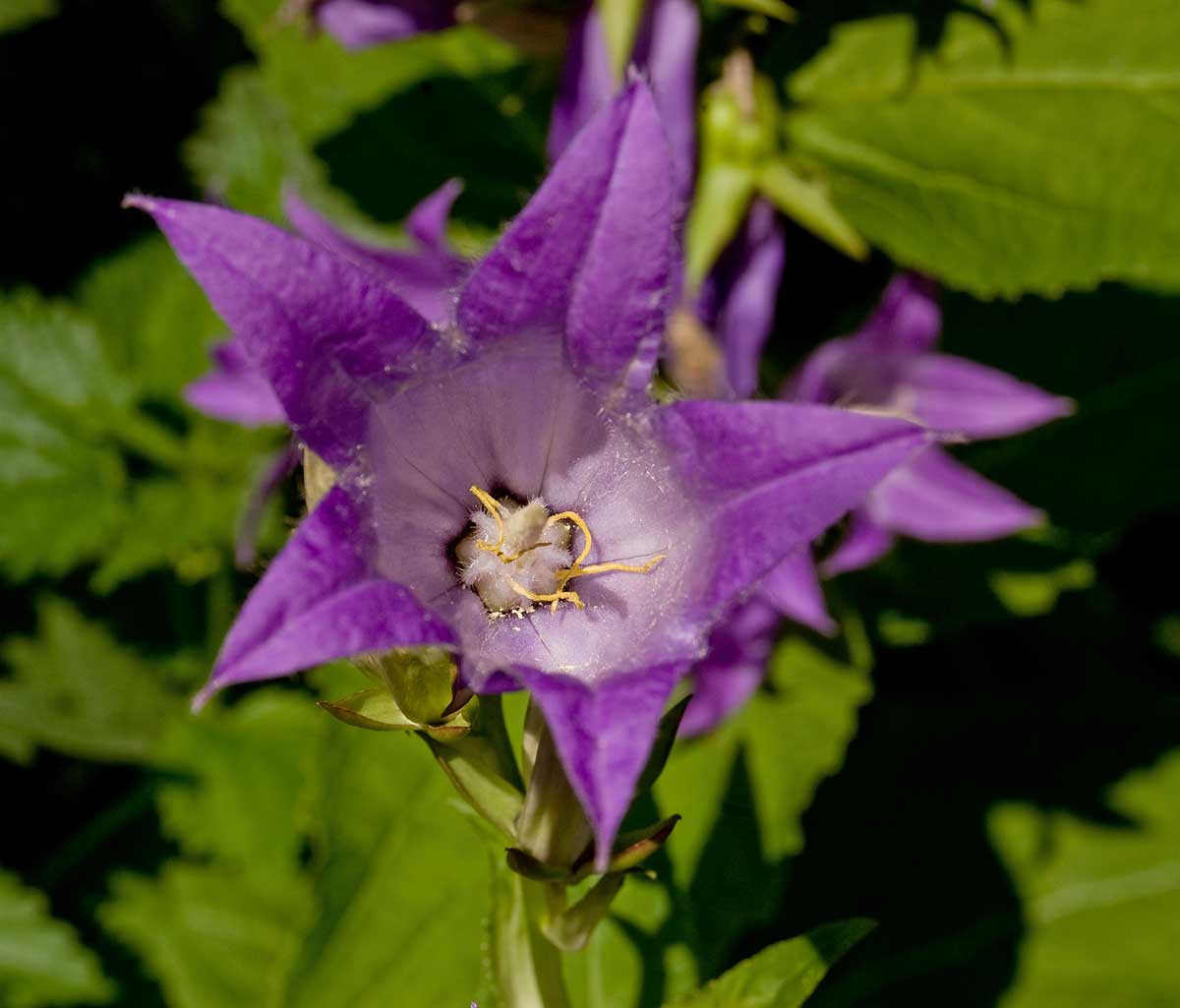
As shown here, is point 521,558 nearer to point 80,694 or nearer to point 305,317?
Answer: point 305,317

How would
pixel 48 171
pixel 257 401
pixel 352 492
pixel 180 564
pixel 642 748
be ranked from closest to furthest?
1. pixel 642 748
2. pixel 352 492
3. pixel 257 401
4. pixel 180 564
5. pixel 48 171

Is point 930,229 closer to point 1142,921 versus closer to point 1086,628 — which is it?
point 1086,628

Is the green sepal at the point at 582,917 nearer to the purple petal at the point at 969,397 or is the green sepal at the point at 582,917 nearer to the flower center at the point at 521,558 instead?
the flower center at the point at 521,558

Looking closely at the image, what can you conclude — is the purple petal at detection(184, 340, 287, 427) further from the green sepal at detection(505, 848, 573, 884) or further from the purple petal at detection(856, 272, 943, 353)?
the green sepal at detection(505, 848, 573, 884)

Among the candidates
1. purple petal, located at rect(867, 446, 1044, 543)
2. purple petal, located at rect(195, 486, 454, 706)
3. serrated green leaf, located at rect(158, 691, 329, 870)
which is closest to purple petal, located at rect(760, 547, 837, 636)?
purple petal, located at rect(867, 446, 1044, 543)

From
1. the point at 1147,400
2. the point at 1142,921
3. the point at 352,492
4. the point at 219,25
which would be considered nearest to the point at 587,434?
the point at 352,492

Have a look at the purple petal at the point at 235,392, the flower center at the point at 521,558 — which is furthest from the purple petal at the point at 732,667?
the purple petal at the point at 235,392
